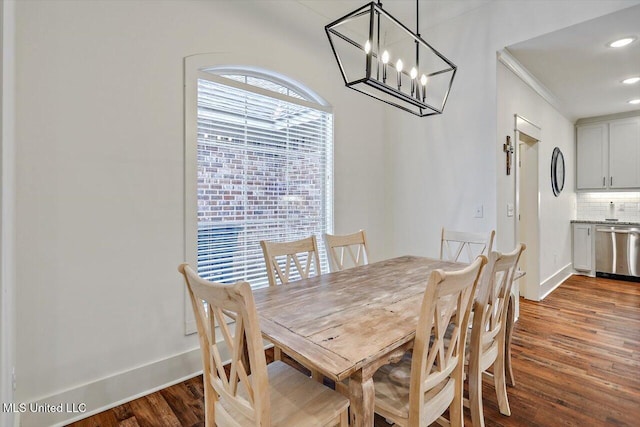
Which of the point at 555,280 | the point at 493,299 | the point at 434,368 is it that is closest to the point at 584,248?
the point at 555,280

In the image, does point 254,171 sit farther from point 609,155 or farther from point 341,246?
point 609,155

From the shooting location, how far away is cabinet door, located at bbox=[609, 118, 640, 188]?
485 centimetres

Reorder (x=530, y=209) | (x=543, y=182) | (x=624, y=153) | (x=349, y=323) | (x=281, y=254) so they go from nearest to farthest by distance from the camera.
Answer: (x=349, y=323) → (x=281, y=254) → (x=530, y=209) → (x=543, y=182) → (x=624, y=153)

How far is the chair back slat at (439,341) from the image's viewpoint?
108 cm

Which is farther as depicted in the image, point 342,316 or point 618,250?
point 618,250

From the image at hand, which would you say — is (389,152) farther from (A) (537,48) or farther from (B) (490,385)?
(B) (490,385)

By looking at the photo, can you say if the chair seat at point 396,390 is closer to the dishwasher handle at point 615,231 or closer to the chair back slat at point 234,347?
the chair back slat at point 234,347

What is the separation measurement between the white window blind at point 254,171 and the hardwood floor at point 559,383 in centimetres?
89

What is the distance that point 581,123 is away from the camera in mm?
5383

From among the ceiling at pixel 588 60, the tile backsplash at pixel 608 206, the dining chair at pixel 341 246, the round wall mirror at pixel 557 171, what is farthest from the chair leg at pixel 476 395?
the tile backsplash at pixel 608 206

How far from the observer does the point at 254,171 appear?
261cm

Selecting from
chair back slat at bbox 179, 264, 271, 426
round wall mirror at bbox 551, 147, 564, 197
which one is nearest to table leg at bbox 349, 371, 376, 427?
chair back slat at bbox 179, 264, 271, 426

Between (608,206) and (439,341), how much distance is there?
6134mm

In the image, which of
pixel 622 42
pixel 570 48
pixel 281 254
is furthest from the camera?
pixel 570 48
